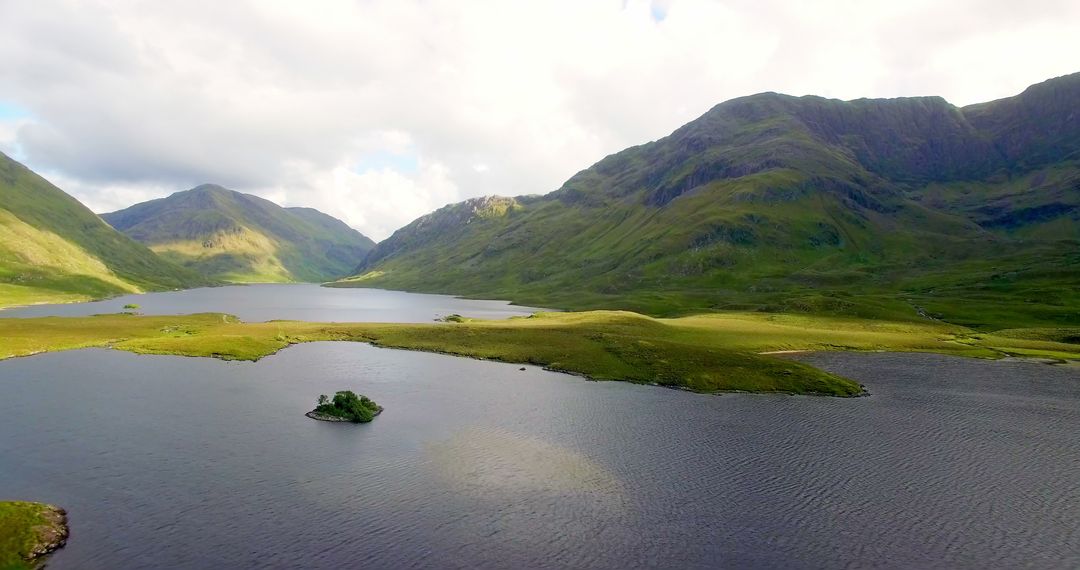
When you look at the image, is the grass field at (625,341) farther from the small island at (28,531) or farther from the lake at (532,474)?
the small island at (28,531)

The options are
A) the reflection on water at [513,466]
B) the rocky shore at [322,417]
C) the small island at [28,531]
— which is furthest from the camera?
the rocky shore at [322,417]

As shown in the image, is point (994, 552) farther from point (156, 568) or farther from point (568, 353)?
point (568, 353)

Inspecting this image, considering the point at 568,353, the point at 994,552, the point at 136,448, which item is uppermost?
the point at 568,353

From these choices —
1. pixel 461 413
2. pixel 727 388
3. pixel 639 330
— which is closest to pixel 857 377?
pixel 727 388

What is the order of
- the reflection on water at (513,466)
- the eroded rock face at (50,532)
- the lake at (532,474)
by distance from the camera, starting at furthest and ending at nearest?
the reflection on water at (513,466) < the lake at (532,474) < the eroded rock face at (50,532)

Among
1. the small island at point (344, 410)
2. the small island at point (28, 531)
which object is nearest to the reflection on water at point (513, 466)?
the small island at point (344, 410)

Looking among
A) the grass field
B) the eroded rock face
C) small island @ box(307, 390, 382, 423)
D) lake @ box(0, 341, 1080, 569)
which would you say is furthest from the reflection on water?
the grass field
